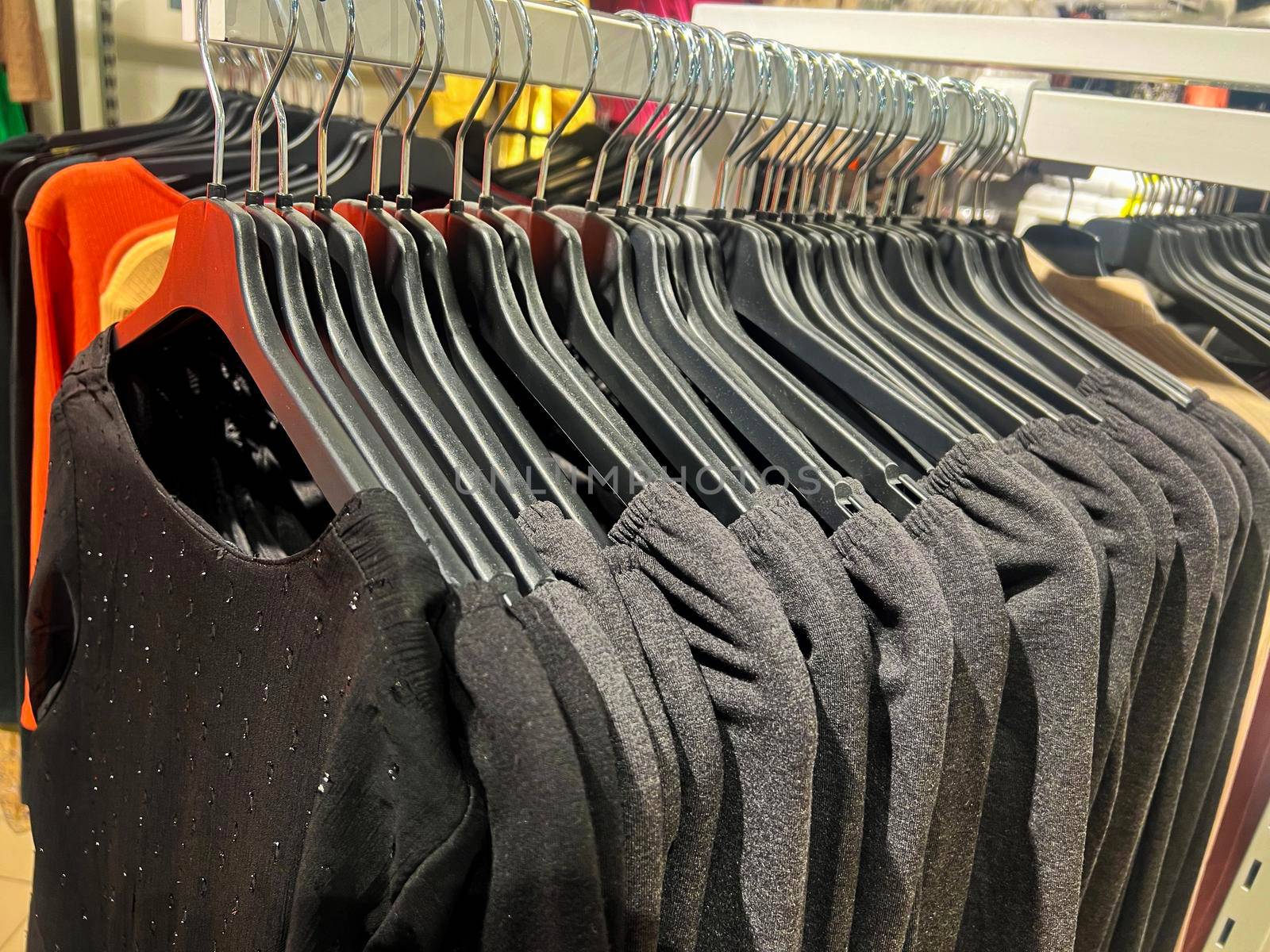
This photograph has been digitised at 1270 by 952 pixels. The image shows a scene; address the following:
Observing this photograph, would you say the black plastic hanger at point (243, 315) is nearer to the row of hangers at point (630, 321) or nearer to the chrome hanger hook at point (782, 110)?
the row of hangers at point (630, 321)

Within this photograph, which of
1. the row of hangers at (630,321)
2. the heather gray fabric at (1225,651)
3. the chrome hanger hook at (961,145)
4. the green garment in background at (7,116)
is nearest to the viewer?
the row of hangers at (630,321)

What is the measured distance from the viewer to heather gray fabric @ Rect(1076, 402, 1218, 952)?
1.90 ft

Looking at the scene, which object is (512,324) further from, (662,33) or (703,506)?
(662,33)

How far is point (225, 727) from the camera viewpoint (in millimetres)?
466

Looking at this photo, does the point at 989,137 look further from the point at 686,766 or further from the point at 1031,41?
the point at 686,766

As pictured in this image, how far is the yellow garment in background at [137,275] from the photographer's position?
29.0 inches

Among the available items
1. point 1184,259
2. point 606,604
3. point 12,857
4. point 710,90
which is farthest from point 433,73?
point 12,857

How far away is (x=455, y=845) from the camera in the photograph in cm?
33

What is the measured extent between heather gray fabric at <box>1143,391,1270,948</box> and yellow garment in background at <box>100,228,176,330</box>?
0.85 meters

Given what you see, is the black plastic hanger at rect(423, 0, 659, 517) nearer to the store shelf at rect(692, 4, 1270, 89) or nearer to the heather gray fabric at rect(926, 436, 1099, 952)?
the heather gray fabric at rect(926, 436, 1099, 952)

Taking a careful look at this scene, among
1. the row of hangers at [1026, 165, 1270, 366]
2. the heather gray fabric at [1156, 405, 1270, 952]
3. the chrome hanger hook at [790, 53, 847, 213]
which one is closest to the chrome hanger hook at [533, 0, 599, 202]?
the chrome hanger hook at [790, 53, 847, 213]

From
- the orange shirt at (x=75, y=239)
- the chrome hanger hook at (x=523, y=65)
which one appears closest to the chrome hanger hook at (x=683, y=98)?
the chrome hanger hook at (x=523, y=65)

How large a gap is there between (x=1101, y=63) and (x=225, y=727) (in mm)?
919

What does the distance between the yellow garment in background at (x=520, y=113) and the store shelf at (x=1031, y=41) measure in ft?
2.09
